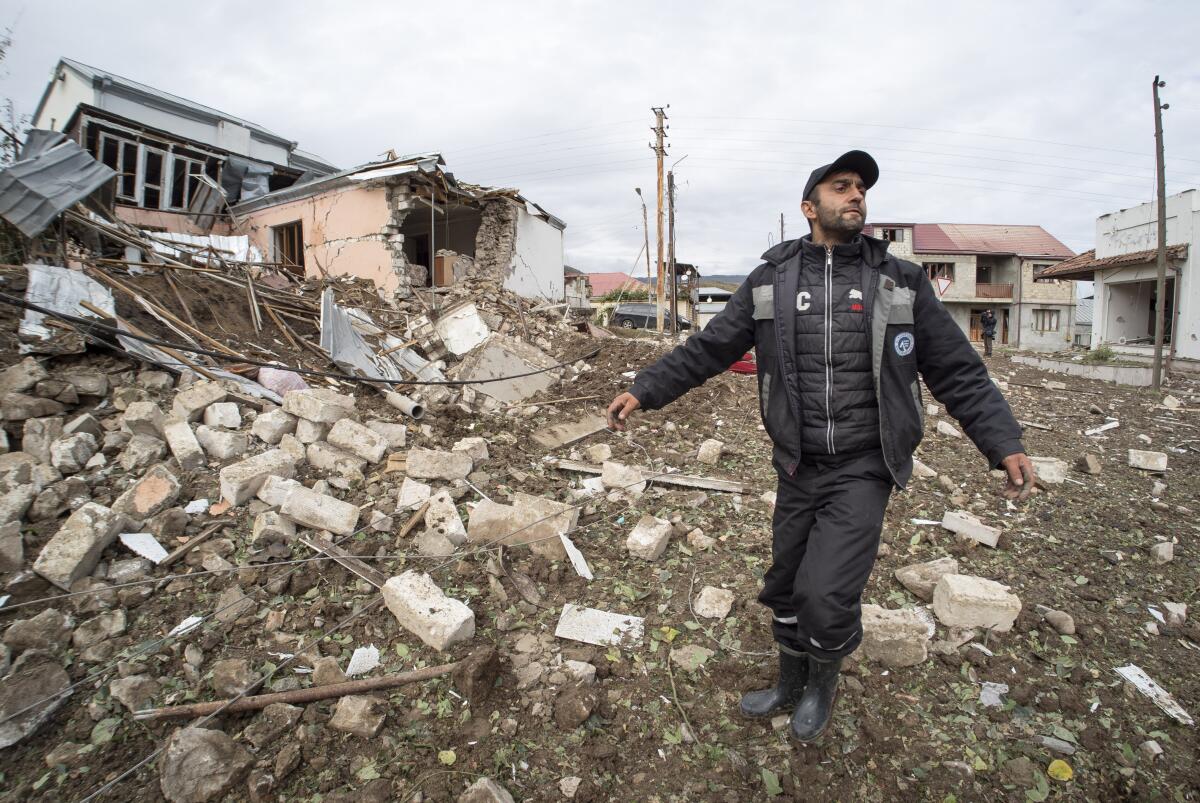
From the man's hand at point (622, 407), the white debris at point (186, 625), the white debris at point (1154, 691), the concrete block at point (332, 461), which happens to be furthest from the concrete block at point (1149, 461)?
the white debris at point (186, 625)

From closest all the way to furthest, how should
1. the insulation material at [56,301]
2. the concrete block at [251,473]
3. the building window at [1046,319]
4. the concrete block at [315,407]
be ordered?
the concrete block at [251,473], the concrete block at [315,407], the insulation material at [56,301], the building window at [1046,319]

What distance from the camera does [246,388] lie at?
5035mm

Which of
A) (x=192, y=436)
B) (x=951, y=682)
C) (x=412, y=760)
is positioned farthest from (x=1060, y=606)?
(x=192, y=436)

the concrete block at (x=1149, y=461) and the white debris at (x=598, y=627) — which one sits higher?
the concrete block at (x=1149, y=461)

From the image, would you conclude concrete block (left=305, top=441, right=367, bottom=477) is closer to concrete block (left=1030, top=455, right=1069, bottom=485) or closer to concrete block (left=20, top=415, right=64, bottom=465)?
concrete block (left=20, top=415, right=64, bottom=465)

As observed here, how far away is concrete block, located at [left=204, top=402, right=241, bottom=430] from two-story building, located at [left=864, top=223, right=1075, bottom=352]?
109ft

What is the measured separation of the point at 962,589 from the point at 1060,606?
634mm

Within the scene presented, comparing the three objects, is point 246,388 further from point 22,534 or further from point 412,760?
point 412,760

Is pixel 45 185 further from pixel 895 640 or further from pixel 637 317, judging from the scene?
pixel 637 317

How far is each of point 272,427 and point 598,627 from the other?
3.12 m

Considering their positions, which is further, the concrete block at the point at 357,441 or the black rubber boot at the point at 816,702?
the concrete block at the point at 357,441

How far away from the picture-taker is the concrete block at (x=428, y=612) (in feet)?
8.05

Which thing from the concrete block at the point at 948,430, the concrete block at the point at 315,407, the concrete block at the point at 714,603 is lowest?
the concrete block at the point at 714,603

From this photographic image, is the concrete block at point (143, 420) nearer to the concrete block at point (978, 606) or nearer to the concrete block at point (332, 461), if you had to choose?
the concrete block at point (332, 461)
